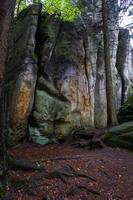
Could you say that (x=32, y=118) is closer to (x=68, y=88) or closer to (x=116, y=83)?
(x=68, y=88)

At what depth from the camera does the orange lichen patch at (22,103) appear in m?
11.4

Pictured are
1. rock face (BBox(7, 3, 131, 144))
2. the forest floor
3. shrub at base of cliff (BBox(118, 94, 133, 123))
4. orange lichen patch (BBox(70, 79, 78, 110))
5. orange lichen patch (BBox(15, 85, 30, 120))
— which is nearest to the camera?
the forest floor

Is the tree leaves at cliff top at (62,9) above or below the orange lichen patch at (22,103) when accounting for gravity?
above

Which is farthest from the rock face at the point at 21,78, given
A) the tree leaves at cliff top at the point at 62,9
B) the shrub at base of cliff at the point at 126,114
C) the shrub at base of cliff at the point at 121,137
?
the shrub at base of cliff at the point at 126,114

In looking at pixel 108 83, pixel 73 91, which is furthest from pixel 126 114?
pixel 73 91

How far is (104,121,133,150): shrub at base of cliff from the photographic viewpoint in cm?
1095

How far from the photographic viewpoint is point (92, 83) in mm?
14711

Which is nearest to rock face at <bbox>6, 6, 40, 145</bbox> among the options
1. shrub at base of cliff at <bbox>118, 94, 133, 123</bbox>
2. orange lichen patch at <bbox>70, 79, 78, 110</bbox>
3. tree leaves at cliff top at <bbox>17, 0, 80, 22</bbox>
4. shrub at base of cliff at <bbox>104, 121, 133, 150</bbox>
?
tree leaves at cliff top at <bbox>17, 0, 80, 22</bbox>

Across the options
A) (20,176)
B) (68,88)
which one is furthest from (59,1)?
(20,176)

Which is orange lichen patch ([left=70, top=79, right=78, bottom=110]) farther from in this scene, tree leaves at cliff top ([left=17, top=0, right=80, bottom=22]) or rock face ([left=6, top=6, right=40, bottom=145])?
tree leaves at cliff top ([left=17, top=0, right=80, bottom=22])

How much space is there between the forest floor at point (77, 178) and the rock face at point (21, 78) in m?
1.71

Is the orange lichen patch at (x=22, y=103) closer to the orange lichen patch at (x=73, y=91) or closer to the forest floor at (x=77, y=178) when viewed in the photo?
the forest floor at (x=77, y=178)

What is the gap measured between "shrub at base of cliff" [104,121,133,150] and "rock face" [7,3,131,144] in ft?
7.21

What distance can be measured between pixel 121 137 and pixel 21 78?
4798 millimetres
